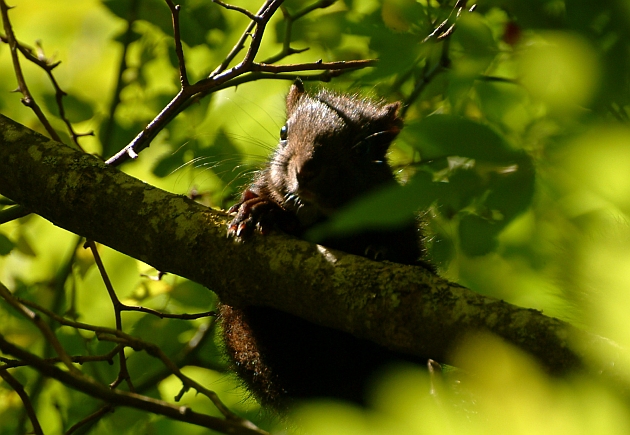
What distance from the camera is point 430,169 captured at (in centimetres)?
228

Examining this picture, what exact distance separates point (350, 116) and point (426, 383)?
80.4 inches

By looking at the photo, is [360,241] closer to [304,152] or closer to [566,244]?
[304,152]

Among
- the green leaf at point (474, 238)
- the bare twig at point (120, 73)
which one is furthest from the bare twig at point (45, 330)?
the bare twig at point (120, 73)

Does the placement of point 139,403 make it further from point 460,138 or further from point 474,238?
point 474,238

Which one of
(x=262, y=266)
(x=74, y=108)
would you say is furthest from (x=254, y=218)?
(x=74, y=108)

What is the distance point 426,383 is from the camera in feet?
3.49

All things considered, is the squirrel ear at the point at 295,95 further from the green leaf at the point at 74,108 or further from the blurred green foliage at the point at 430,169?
the green leaf at the point at 74,108

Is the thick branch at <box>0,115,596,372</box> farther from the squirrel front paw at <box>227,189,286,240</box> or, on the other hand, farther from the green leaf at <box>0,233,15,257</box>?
the green leaf at <box>0,233,15,257</box>

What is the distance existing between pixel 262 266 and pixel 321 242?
0.71 meters

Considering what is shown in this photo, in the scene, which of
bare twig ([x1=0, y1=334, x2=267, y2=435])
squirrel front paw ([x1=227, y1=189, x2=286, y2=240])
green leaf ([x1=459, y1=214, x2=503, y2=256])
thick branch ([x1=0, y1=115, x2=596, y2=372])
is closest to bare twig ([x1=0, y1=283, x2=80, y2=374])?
bare twig ([x1=0, y1=334, x2=267, y2=435])

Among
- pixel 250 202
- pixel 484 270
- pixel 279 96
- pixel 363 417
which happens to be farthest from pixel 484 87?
pixel 279 96

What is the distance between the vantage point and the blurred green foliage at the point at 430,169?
85 centimetres

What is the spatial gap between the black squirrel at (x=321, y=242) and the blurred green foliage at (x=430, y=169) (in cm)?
17

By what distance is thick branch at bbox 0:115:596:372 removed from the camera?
1620 millimetres
